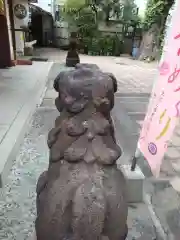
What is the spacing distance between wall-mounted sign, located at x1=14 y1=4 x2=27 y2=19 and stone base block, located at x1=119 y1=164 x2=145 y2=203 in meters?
9.31

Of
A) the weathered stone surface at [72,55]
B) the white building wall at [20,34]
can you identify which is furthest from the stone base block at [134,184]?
the white building wall at [20,34]

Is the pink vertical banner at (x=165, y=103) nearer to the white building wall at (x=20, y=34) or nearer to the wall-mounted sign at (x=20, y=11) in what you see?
the white building wall at (x=20, y=34)

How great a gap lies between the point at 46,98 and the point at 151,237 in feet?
11.8

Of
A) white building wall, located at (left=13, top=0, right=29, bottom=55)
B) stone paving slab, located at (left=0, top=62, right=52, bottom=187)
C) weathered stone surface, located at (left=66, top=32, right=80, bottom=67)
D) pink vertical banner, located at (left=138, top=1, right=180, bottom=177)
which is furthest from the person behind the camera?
white building wall, located at (left=13, top=0, right=29, bottom=55)

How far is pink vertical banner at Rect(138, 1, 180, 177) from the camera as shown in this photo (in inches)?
57.5

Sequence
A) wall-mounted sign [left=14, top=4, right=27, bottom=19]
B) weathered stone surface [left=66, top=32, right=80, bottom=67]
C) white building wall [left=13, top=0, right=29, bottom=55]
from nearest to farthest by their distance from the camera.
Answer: weathered stone surface [left=66, top=32, right=80, bottom=67] → wall-mounted sign [left=14, top=4, right=27, bottom=19] → white building wall [left=13, top=0, right=29, bottom=55]

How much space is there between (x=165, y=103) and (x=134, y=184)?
882 millimetres

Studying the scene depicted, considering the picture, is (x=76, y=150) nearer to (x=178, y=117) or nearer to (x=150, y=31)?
(x=178, y=117)

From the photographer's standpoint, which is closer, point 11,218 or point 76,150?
point 76,150

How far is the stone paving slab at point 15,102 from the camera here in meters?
2.70

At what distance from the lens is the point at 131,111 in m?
4.66

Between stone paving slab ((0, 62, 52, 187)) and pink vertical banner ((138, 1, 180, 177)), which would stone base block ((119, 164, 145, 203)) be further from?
stone paving slab ((0, 62, 52, 187))

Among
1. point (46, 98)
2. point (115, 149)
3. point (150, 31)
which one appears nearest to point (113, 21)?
point (150, 31)

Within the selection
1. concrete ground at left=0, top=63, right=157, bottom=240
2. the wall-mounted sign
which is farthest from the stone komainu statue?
the wall-mounted sign
